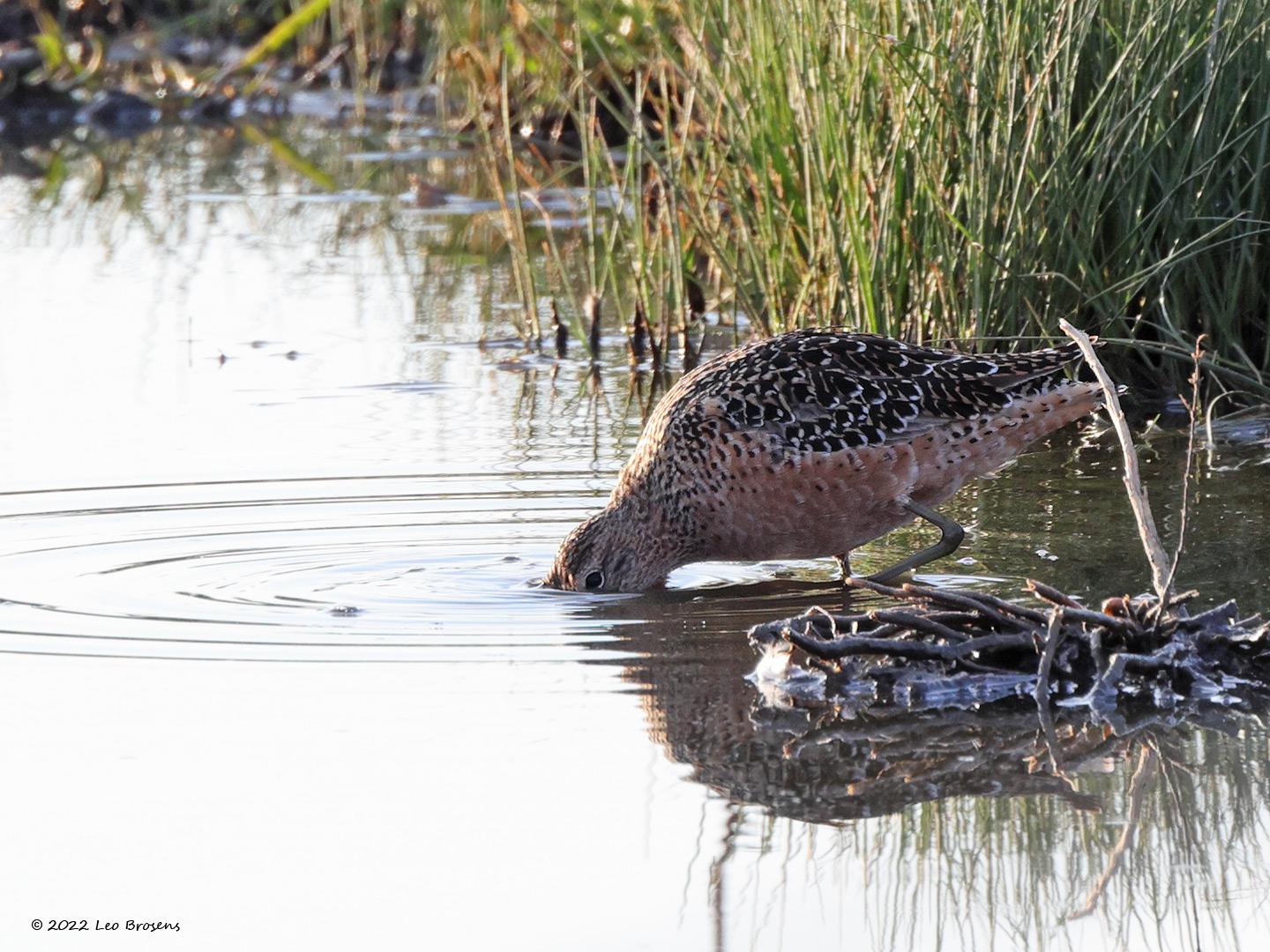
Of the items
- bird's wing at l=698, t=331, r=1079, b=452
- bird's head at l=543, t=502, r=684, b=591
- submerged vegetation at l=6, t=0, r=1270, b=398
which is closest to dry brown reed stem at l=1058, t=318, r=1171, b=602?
bird's wing at l=698, t=331, r=1079, b=452

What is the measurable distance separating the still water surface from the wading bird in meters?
0.16

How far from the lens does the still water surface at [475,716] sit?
3395 millimetres

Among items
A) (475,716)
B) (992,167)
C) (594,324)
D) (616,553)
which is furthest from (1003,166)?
(475,716)

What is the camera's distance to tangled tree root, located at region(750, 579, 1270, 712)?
4344 mm

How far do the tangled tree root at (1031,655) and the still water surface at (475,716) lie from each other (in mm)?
165

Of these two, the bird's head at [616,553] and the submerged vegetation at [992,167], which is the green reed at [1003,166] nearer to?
the submerged vegetation at [992,167]

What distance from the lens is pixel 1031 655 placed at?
4.43 meters

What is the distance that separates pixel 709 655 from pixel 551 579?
0.85 meters

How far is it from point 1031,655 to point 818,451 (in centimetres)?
129

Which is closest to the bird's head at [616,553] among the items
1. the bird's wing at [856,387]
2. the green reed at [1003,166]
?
the bird's wing at [856,387]

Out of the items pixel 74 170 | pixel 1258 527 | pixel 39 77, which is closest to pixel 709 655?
pixel 1258 527

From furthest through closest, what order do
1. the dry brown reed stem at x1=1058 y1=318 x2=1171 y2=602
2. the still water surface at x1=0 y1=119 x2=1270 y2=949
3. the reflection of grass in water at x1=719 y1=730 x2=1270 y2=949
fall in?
the dry brown reed stem at x1=1058 y1=318 x2=1171 y2=602
the still water surface at x1=0 y1=119 x2=1270 y2=949
the reflection of grass in water at x1=719 y1=730 x2=1270 y2=949

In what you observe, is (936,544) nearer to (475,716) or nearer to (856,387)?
(856,387)

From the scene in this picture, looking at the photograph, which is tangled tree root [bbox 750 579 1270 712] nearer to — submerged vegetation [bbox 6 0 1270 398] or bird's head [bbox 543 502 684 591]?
bird's head [bbox 543 502 684 591]
